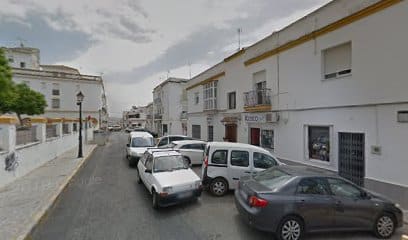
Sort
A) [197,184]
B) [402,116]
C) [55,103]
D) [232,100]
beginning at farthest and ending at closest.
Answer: [55,103]
[232,100]
[197,184]
[402,116]

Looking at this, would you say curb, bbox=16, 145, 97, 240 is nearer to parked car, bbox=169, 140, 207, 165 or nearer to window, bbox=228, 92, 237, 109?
parked car, bbox=169, 140, 207, 165

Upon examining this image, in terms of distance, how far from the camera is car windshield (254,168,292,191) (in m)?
5.36

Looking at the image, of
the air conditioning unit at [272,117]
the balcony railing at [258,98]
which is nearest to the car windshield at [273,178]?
the air conditioning unit at [272,117]

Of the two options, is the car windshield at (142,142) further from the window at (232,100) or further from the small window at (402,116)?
the small window at (402,116)

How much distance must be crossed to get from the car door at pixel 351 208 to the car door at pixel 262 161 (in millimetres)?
3121

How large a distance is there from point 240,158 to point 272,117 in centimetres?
434

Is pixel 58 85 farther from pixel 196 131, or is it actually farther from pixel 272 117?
pixel 272 117

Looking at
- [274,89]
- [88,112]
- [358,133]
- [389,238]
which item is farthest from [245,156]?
[88,112]

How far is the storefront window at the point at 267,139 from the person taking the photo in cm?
1275

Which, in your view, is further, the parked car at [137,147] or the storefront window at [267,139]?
the parked car at [137,147]

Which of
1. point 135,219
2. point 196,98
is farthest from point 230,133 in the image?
point 135,219

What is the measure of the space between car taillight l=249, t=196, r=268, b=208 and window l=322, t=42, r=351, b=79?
6.13m

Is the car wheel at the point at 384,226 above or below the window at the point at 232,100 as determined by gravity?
below

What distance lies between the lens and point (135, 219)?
6.16 metres
